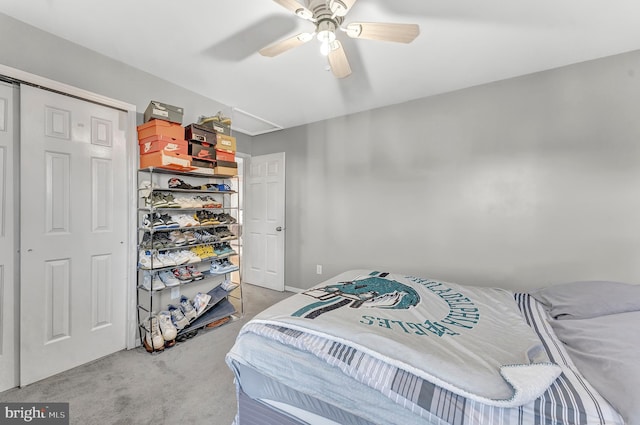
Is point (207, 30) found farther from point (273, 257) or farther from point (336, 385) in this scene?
Answer: point (273, 257)

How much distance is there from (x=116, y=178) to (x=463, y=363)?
274cm

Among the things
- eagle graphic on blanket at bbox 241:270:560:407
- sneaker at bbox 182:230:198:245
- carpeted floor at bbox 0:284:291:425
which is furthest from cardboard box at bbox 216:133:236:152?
carpeted floor at bbox 0:284:291:425

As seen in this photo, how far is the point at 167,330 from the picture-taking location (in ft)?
7.32

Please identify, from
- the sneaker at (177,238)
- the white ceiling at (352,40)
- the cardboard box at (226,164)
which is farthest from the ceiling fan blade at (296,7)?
the sneaker at (177,238)

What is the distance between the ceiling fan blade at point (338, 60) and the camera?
159 centimetres

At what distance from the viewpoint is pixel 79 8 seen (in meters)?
1.64

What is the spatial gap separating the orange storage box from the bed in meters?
1.77

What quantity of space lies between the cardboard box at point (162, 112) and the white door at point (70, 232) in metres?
0.28

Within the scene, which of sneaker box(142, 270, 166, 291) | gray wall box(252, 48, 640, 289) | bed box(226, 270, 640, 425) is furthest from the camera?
sneaker box(142, 270, 166, 291)

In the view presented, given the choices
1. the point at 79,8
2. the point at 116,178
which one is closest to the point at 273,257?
the point at 116,178

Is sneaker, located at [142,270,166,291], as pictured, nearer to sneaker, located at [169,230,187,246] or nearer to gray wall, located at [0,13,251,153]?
sneaker, located at [169,230,187,246]

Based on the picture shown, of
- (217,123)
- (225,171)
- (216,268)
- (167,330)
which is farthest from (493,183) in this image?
(167,330)

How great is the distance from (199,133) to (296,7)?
1537 mm

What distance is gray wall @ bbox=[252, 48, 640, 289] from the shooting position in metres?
2.07
